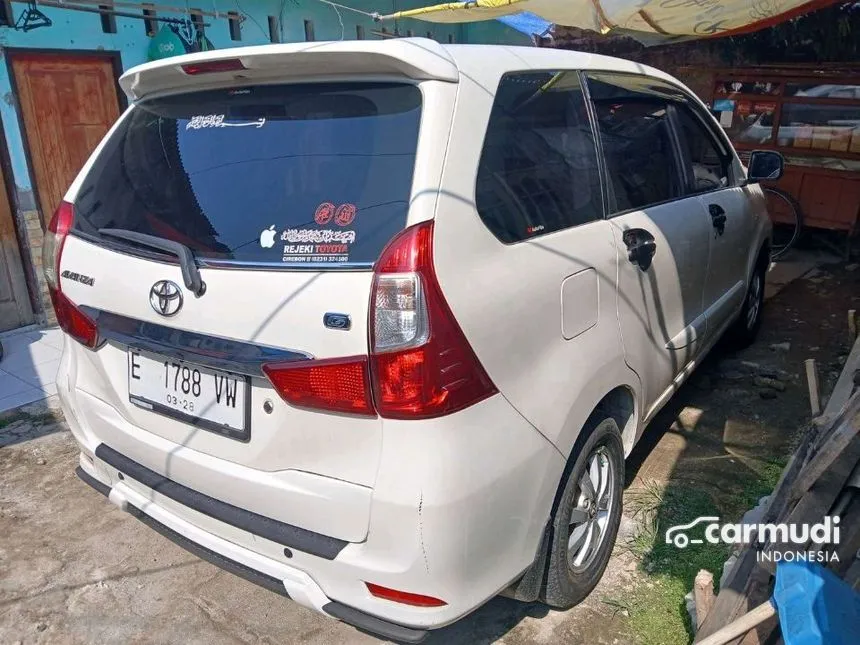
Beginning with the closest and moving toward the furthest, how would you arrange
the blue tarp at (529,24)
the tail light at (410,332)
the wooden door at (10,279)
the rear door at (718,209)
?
the tail light at (410,332) < the rear door at (718,209) < the wooden door at (10,279) < the blue tarp at (529,24)

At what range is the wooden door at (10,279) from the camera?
5336 millimetres

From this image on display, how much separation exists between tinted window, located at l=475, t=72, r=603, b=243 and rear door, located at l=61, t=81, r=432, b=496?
0.98 ft

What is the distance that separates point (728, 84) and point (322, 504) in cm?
789

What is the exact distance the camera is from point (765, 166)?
4.12 m

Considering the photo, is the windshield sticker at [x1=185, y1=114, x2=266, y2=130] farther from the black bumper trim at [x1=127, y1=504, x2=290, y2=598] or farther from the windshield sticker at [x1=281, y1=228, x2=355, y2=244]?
the black bumper trim at [x1=127, y1=504, x2=290, y2=598]

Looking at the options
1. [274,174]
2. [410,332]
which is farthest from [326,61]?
[410,332]

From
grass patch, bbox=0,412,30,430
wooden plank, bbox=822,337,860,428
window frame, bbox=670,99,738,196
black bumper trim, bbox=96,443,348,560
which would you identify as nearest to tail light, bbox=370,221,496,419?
black bumper trim, bbox=96,443,348,560

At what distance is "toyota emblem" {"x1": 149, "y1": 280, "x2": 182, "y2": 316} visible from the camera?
1.92 metres

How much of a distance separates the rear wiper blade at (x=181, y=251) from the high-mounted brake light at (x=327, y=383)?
1.04ft

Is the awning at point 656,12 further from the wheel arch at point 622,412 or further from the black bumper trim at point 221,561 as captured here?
the black bumper trim at point 221,561

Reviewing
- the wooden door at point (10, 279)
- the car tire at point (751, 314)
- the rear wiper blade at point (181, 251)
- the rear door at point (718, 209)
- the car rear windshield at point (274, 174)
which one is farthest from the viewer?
the wooden door at point (10, 279)

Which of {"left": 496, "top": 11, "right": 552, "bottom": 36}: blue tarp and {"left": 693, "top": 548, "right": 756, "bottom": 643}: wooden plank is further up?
{"left": 496, "top": 11, "right": 552, "bottom": 36}: blue tarp

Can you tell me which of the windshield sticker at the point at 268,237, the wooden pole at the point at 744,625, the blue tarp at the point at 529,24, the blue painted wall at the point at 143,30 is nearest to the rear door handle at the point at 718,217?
the wooden pole at the point at 744,625

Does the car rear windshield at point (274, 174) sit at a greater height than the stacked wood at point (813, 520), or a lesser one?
greater
